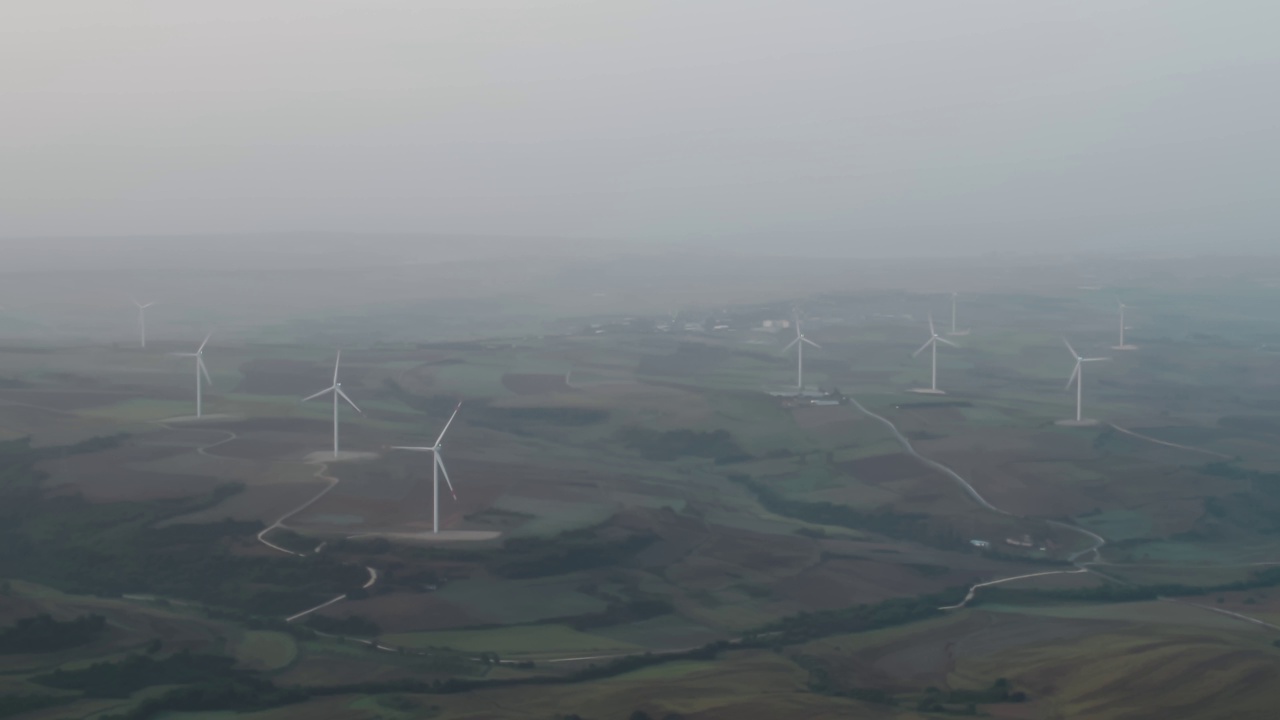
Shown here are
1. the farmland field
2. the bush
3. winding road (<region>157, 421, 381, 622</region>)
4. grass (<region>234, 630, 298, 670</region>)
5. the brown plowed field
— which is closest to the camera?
the farmland field

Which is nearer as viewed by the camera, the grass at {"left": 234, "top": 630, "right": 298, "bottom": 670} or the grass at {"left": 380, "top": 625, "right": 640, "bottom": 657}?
the grass at {"left": 234, "top": 630, "right": 298, "bottom": 670}

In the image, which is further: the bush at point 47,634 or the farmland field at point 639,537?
the bush at point 47,634

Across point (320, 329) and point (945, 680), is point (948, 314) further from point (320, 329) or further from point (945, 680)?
point (945, 680)

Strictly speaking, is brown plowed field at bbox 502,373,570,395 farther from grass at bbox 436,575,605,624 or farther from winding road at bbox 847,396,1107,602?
grass at bbox 436,575,605,624

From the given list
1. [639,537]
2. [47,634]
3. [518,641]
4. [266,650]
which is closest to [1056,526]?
[639,537]

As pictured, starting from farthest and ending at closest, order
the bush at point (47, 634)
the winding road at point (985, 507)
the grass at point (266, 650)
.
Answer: the winding road at point (985, 507)
the grass at point (266, 650)
the bush at point (47, 634)

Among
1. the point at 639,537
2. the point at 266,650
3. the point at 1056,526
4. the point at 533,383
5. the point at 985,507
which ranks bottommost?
the point at 266,650

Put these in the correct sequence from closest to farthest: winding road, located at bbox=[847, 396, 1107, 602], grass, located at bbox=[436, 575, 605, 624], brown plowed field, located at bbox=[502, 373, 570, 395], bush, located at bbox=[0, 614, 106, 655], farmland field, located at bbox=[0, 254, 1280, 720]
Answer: farmland field, located at bbox=[0, 254, 1280, 720] < bush, located at bbox=[0, 614, 106, 655] < grass, located at bbox=[436, 575, 605, 624] < winding road, located at bbox=[847, 396, 1107, 602] < brown plowed field, located at bbox=[502, 373, 570, 395]

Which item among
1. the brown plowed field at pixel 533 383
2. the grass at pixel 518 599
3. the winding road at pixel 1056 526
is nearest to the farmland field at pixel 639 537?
the grass at pixel 518 599

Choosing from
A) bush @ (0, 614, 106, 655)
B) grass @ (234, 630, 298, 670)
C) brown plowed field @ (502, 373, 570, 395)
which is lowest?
grass @ (234, 630, 298, 670)

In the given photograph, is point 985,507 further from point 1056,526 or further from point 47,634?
point 47,634

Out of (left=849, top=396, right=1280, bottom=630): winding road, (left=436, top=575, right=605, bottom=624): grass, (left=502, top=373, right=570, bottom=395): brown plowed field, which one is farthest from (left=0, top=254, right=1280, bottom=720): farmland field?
(left=502, top=373, right=570, bottom=395): brown plowed field

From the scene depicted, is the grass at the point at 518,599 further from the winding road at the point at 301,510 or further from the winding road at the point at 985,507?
the winding road at the point at 985,507
